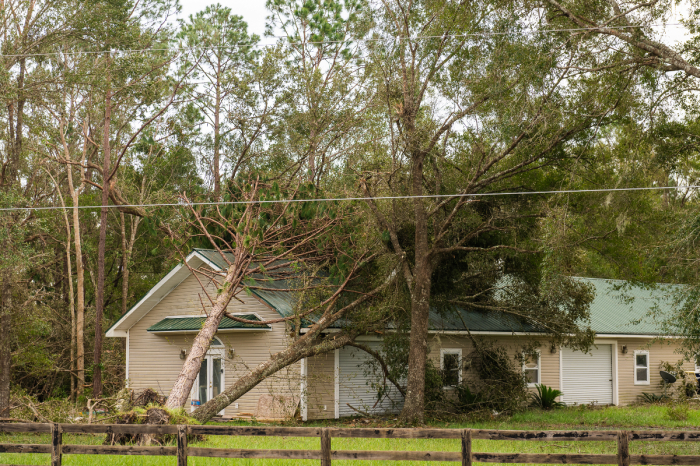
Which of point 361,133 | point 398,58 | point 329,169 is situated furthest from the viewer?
point 329,169

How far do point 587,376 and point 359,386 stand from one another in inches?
413

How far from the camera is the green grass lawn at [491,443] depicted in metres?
11.2

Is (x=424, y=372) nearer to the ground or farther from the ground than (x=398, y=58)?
nearer to the ground

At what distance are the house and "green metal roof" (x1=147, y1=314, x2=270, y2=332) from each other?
1.9 inches

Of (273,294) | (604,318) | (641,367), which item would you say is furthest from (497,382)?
(641,367)

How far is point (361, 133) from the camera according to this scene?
22344 mm

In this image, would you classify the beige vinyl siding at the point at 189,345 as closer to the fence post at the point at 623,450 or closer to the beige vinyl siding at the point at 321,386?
the beige vinyl siding at the point at 321,386

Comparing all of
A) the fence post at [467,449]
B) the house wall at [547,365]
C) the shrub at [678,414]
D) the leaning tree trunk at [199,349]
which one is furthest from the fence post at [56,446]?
the shrub at [678,414]

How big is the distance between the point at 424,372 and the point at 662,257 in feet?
23.9

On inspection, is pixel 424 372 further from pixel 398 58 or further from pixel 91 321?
pixel 91 321

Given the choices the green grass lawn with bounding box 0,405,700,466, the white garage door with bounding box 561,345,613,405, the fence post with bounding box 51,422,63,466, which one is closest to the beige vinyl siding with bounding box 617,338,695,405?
the white garage door with bounding box 561,345,613,405

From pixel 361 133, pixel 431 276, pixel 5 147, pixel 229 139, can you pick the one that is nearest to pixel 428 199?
pixel 431 276

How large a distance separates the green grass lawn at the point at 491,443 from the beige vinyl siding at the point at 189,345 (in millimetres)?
2128

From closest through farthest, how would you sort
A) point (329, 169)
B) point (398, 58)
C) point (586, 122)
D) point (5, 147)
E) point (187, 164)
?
point (586, 122) → point (398, 58) → point (329, 169) → point (5, 147) → point (187, 164)
